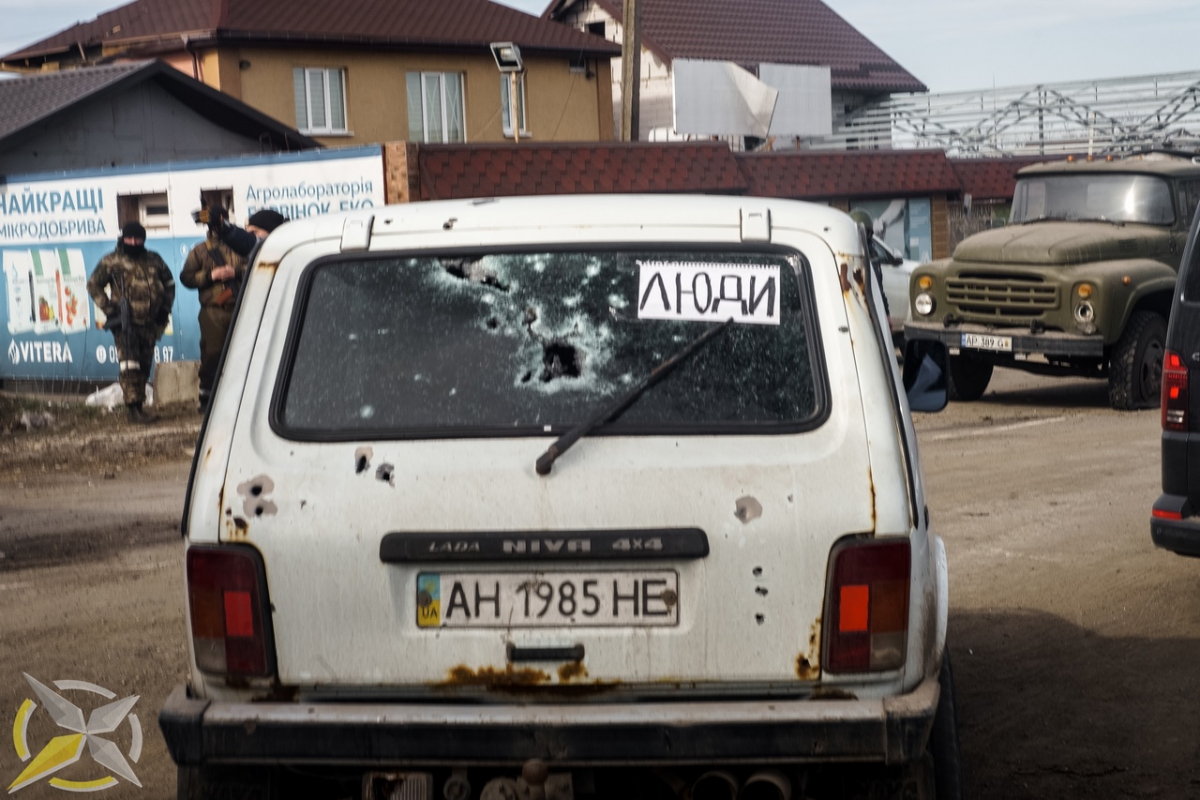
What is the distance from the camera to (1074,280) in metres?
12.8

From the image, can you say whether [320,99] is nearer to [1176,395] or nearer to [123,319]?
[123,319]

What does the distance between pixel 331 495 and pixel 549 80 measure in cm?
3359

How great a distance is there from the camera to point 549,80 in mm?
35719

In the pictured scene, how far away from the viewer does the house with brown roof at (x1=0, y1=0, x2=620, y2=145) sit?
3109cm

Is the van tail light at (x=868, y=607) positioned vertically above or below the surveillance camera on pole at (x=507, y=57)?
below

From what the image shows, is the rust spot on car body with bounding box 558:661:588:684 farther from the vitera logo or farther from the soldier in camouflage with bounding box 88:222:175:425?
the vitera logo

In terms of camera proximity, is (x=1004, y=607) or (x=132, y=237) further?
(x=132, y=237)

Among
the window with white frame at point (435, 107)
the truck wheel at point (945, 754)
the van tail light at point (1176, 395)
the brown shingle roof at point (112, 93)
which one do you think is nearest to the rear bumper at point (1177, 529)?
the van tail light at point (1176, 395)

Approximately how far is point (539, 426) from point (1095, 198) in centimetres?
1210

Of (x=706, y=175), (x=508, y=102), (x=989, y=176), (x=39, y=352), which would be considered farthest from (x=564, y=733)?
(x=508, y=102)

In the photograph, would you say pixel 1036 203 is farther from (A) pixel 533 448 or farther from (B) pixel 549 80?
(B) pixel 549 80

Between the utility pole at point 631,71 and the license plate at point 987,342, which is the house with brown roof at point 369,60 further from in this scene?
the license plate at point 987,342

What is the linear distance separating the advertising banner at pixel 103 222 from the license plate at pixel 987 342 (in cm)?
591

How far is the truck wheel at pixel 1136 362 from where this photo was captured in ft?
42.1
